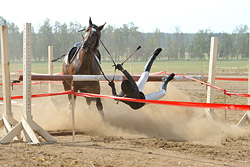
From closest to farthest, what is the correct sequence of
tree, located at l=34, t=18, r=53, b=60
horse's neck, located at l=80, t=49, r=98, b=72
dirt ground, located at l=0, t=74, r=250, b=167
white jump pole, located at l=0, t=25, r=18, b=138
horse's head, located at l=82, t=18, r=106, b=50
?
dirt ground, located at l=0, t=74, r=250, b=167
white jump pole, located at l=0, t=25, r=18, b=138
horse's head, located at l=82, t=18, r=106, b=50
horse's neck, located at l=80, t=49, r=98, b=72
tree, located at l=34, t=18, r=53, b=60

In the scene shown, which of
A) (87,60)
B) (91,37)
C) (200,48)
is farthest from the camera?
(200,48)

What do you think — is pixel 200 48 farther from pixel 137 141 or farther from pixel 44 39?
pixel 137 141

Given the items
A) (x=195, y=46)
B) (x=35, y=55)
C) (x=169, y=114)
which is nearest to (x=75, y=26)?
(x=35, y=55)

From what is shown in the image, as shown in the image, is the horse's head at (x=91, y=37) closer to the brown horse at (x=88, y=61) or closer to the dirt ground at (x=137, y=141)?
the brown horse at (x=88, y=61)

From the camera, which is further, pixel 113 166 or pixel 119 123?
pixel 119 123

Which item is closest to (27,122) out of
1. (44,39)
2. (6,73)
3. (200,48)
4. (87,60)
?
(6,73)

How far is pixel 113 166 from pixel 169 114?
503 cm

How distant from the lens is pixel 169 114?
9805mm

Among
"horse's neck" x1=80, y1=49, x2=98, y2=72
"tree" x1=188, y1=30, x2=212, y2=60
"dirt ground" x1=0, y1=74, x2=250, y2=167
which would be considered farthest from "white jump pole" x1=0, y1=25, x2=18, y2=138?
"tree" x1=188, y1=30, x2=212, y2=60

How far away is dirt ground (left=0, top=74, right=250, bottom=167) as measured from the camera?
210 inches

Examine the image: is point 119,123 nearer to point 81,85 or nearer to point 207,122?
point 81,85

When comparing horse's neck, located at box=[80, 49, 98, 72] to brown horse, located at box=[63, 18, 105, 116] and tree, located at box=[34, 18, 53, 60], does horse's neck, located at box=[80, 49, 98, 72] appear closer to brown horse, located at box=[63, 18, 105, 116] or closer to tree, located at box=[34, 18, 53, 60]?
brown horse, located at box=[63, 18, 105, 116]

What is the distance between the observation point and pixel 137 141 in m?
6.96

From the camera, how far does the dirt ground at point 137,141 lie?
5.33m
